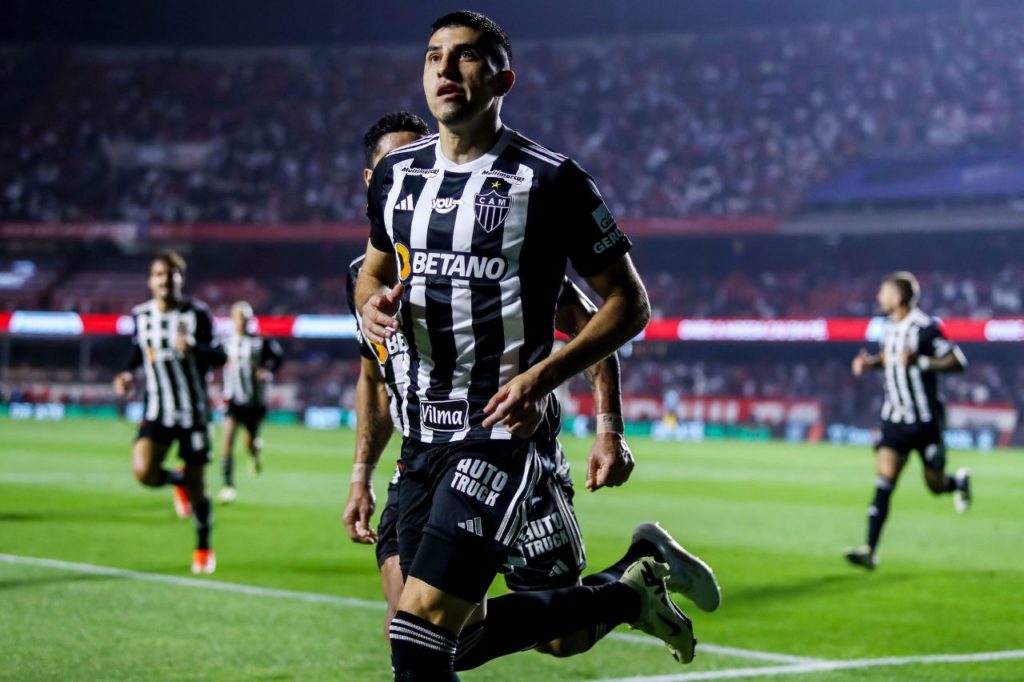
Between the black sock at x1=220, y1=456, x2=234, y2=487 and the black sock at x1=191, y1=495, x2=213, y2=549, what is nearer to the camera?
the black sock at x1=191, y1=495, x2=213, y2=549

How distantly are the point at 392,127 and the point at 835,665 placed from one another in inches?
139

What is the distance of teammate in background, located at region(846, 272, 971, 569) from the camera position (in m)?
11.1

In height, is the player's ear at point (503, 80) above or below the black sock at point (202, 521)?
above

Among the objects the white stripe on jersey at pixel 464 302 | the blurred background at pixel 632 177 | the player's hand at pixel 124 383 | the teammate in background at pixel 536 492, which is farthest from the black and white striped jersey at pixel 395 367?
the blurred background at pixel 632 177

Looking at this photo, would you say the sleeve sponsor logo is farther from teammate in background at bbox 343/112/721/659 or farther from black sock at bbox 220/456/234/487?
black sock at bbox 220/456/234/487

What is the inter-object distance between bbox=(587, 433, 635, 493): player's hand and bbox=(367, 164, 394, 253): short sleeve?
93 centimetres

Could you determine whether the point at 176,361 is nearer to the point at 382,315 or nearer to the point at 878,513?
the point at 878,513

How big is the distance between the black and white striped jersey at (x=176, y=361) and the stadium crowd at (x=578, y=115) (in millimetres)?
34784

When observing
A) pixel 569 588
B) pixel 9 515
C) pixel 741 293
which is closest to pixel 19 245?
pixel 741 293

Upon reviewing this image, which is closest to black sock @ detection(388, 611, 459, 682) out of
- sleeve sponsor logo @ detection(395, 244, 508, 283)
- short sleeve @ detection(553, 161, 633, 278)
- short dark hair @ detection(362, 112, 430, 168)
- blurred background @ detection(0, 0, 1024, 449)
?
sleeve sponsor logo @ detection(395, 244, 508, 283)

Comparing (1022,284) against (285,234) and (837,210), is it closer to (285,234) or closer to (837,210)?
(837,210)

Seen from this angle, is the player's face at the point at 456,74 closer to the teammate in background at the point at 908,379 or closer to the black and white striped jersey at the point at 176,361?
the black and white striped jersey at the point at 176,361

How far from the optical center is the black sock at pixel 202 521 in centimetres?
1015

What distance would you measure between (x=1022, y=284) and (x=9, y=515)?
33396 millimetres
